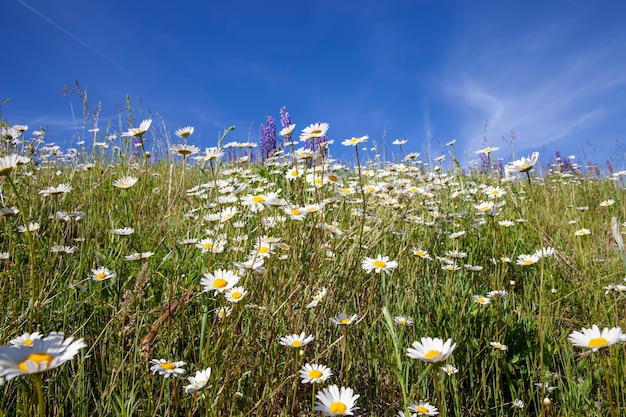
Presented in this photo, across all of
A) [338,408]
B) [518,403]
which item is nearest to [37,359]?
[338,408]

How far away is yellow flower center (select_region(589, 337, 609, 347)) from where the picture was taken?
102 centimetres

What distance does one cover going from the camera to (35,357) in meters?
0.66

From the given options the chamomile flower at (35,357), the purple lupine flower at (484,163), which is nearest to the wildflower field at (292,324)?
the chamomile flower at (35,357)

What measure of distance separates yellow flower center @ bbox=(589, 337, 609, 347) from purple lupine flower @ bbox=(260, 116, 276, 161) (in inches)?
203

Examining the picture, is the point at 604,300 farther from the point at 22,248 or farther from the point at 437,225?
the point at 22,248

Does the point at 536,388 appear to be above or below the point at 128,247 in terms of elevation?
below

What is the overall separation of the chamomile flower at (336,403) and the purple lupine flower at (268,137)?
16.5ft

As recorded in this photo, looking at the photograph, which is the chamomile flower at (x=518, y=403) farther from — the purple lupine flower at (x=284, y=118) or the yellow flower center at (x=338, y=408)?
the purple lupine flower at (x=284, y=118)

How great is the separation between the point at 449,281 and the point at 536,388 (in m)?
0.49

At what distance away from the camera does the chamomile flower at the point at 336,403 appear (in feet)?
3.19

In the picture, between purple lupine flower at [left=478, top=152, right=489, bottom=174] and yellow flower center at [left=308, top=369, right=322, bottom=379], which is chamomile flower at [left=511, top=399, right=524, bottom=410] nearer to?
yellow flower center at [left=308, top=369, right=322, bottom=379]

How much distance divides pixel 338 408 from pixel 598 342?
2.10ft

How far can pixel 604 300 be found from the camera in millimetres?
2061

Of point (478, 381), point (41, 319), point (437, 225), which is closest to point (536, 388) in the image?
point (478, 381)
